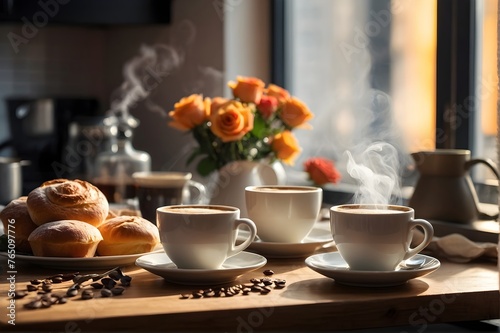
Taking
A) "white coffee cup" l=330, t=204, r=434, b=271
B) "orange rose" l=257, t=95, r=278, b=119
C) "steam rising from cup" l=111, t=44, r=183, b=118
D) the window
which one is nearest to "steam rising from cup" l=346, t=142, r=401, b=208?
"white coffee cup" l=330, t=204, r=434, b=271

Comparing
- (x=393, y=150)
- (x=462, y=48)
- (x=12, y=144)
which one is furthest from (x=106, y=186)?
(x=12, y=144)

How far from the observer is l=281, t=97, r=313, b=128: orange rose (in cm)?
183

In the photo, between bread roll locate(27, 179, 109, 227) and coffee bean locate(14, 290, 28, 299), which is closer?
coffee bean locate(14, 290, 28, 299)

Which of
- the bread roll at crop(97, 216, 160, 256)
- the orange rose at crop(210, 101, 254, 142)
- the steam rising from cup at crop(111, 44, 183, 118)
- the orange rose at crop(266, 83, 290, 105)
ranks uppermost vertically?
the steam rising from cup at crop(111, 44, 183, 118)

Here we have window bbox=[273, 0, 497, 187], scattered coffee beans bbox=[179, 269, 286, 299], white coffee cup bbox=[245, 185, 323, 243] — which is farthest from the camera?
window bbox=[273, 0, 497, 187]

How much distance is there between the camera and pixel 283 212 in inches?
53.1

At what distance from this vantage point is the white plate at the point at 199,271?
43.8 inches

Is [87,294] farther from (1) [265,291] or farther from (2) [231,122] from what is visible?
(2) [231,122]

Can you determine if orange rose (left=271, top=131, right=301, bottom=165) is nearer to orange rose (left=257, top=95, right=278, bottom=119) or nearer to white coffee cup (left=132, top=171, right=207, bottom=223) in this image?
orange rose (left=257, top=95, right=278, bottom=119)

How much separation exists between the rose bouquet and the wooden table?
0.63 meters

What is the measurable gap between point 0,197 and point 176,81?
1.10 meters

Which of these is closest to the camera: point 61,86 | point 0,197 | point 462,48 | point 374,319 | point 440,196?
point 374,319

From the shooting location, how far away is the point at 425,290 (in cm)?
111

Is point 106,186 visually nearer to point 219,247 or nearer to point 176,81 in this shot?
point 219,247
